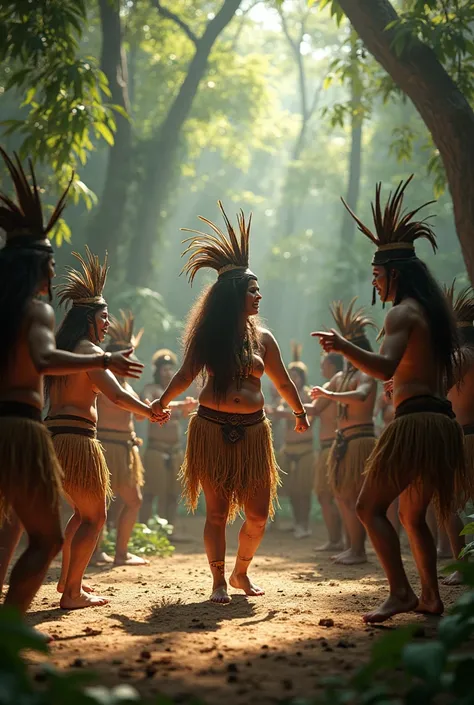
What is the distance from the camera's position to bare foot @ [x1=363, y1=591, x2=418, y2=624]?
13.1 feet

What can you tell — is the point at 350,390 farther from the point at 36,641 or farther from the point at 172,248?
the point at 172,248

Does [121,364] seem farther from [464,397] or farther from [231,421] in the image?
[464,397]

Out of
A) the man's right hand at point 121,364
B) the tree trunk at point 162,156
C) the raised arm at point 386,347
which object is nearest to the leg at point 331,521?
the raised arm at point 386,347

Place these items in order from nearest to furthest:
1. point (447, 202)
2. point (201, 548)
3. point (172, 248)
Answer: point (201, 548) < point (447, 202) < point (172, 248)

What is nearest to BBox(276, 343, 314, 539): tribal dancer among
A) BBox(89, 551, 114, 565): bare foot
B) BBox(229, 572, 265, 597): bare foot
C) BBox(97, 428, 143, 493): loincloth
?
BBox(97, 428, 143, 493): loincloth

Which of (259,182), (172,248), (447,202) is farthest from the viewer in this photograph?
(259,182)

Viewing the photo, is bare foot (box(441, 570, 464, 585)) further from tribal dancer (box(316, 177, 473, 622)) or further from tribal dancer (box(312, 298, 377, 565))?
tribal dancer (box(312, 298, 377, 565))

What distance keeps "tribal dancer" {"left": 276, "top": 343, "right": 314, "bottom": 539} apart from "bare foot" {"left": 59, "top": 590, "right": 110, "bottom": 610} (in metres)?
5.61

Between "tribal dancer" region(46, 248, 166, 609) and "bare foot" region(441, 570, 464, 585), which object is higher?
"tribal dancer" region(46, 248, 166, 609)

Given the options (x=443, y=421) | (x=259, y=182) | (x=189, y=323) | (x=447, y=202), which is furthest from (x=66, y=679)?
(x=259, y=182)

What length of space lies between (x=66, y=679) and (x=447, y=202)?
22437 millimetres

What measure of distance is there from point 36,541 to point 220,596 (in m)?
1.60

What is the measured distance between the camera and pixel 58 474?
146 inches

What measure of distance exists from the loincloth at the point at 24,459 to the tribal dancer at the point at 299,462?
6.67 m
